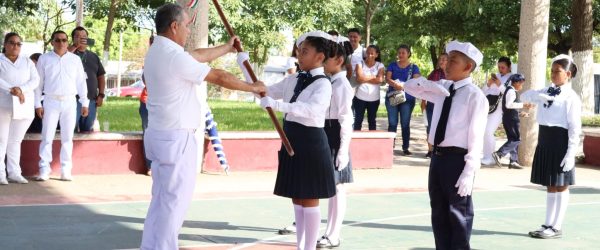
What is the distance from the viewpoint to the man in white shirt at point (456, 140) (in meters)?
6.29

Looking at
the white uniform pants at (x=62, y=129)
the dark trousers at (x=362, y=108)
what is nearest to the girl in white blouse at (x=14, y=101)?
the white uniform pants at (x=62, y=129)

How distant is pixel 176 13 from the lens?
5.96 m

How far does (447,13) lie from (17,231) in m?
24.9

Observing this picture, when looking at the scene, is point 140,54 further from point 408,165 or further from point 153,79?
point 153,79

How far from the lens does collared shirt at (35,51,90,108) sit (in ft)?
36.1

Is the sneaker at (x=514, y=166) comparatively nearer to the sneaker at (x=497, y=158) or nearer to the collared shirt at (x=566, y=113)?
the sneaker at (x=497, y=158)

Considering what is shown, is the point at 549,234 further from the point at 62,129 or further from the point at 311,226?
the point at 62,129

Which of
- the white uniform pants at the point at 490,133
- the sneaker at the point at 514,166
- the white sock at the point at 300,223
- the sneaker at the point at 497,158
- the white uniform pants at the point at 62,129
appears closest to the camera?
the white sock at the point at 300,223

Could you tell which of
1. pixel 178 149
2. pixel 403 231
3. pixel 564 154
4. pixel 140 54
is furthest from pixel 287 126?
pixel 140 54

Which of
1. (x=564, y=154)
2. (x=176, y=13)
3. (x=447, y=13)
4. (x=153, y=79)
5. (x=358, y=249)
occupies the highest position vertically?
(x=447, y=13)

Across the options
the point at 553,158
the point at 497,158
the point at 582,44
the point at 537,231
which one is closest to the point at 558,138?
the point at 553,158

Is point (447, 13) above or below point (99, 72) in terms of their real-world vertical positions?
above

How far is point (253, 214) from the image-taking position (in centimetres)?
931

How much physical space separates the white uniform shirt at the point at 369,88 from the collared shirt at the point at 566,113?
543 cm
